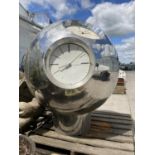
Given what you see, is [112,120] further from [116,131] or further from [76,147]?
[76,147]

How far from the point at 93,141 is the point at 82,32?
0.56 meters

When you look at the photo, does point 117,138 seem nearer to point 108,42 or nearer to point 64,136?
point 64,136

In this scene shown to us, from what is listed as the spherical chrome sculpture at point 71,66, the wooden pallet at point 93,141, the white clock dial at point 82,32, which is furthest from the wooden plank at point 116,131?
the white clock dial at point 82,32

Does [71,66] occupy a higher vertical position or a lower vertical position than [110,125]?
higher

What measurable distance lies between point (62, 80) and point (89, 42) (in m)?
0.21

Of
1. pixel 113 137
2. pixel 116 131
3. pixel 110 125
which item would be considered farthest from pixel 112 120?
pixel 113 137

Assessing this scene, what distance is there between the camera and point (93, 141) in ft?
4.60

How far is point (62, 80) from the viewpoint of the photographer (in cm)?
123

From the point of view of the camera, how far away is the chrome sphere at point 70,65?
1.23 m

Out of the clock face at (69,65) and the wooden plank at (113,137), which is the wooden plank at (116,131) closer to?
the wooden plank at (113,137)

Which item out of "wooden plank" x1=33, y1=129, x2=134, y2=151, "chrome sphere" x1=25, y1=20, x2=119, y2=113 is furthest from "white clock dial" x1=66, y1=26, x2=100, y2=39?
"wooden plank" x1=33, y1=129, x2=134, y2=151

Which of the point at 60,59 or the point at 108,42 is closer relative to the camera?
the point at 60,59
